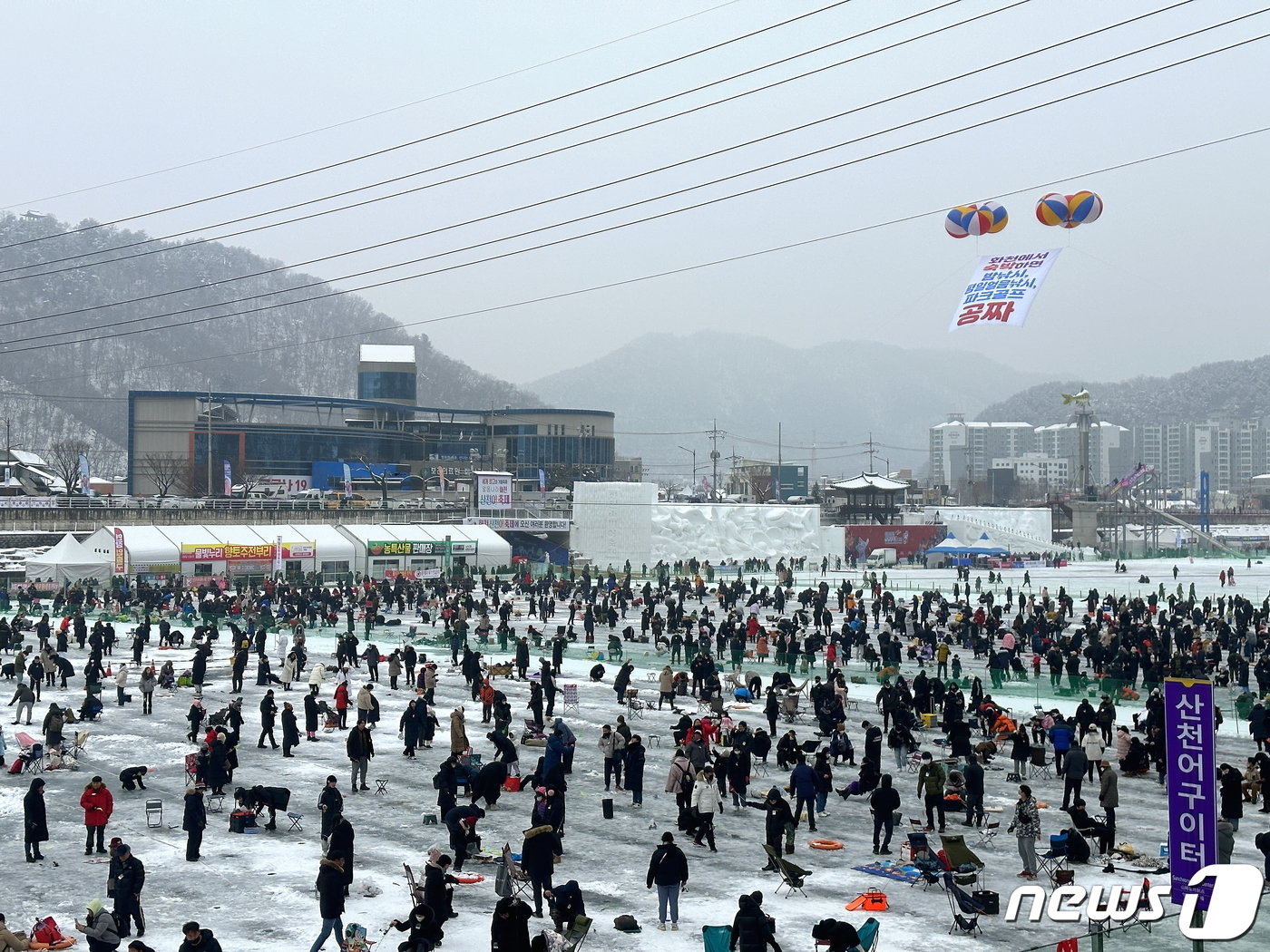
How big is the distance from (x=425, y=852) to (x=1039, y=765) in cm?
1090

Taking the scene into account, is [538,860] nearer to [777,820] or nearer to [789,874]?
[789,874]

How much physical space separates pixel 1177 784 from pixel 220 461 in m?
120

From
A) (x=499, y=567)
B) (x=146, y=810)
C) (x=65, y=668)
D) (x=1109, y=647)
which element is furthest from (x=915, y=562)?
(x=146, y=810)

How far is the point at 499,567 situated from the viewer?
6612cm

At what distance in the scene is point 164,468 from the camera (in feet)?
388

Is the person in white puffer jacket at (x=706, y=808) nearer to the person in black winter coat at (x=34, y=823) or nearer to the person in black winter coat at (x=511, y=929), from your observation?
the person in black winter coat at (x=511, y=929)

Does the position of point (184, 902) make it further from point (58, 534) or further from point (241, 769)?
point (58, 534)

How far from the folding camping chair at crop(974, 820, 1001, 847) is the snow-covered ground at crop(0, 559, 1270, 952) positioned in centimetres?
17

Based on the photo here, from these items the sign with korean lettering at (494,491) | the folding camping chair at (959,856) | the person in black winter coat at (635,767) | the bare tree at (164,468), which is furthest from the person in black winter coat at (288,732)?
the bare tree at (164,468)

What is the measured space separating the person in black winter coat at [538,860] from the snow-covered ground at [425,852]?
1.38 feet

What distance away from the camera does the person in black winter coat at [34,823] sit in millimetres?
16594

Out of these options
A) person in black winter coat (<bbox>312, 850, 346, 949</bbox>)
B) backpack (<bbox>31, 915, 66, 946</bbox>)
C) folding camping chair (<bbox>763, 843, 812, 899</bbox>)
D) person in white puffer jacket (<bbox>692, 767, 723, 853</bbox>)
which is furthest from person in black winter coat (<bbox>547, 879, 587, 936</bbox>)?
backpack (<bbox>31, 915, 66, 946</bbox>)

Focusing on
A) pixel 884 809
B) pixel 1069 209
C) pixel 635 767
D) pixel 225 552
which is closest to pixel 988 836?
pixel 884 809

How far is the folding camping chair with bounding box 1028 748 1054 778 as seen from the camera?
22500 mm
